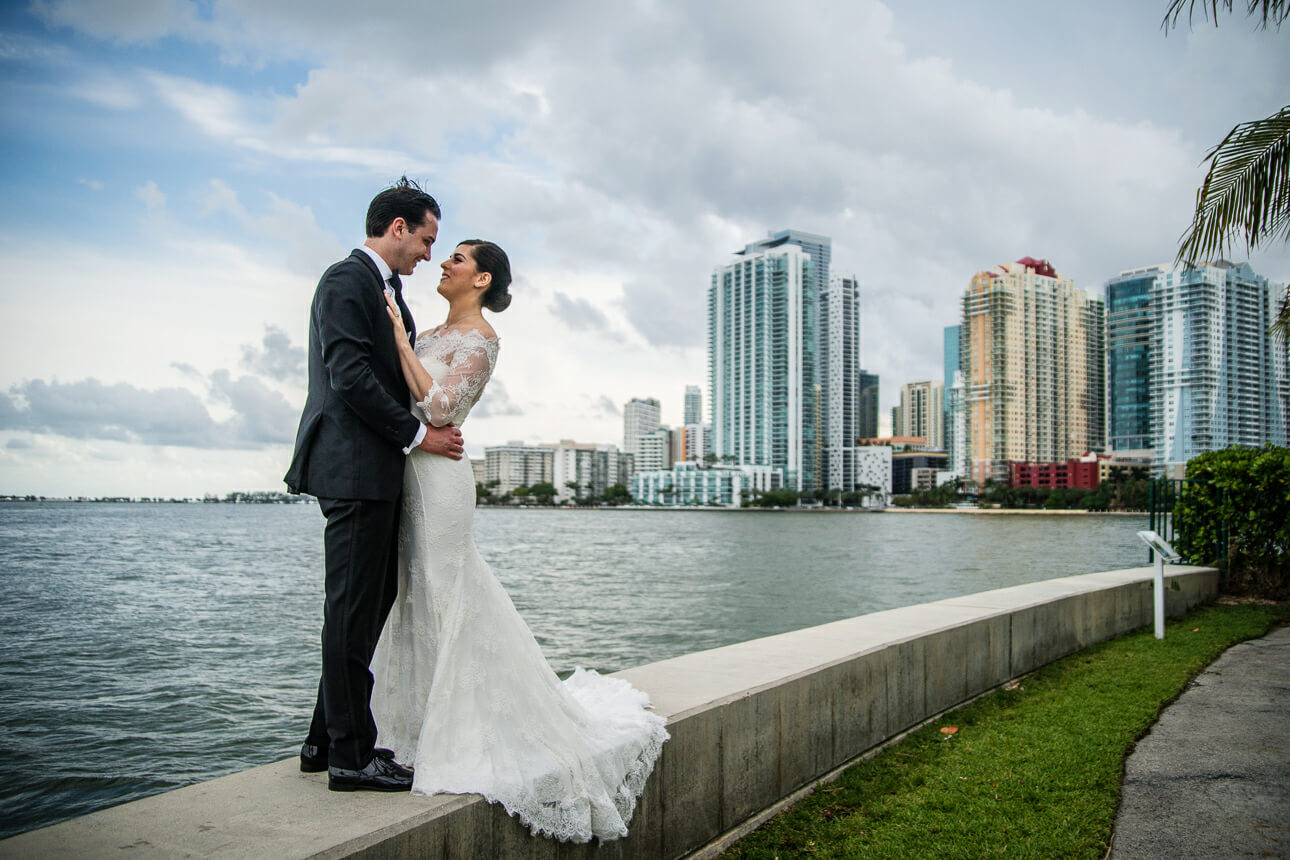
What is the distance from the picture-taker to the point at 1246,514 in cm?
1152

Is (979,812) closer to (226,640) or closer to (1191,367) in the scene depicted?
(226,640)

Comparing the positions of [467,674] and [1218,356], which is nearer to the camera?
[467,674]

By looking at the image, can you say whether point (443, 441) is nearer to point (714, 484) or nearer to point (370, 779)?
point (370, 779)

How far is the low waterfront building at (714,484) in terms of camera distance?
Answer: 147m

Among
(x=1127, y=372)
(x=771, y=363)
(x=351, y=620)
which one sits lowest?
(x=351, y=620)

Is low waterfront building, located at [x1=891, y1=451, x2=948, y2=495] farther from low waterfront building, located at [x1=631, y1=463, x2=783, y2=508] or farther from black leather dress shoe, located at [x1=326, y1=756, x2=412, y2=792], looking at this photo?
black leather dress shoe, located at [x1=326, y1=756, x2=412, y2=792]

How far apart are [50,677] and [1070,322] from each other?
6017 inches

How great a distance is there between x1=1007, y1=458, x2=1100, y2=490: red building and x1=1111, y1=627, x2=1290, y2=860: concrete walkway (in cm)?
12956

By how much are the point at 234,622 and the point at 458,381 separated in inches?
712

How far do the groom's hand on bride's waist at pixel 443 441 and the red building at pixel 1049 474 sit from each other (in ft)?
440

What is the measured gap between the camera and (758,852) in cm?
363

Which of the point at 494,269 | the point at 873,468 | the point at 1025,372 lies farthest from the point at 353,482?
the point at 873,468

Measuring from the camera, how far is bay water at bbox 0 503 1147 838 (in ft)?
28.9

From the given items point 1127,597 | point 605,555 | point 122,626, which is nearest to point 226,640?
point 122,626
